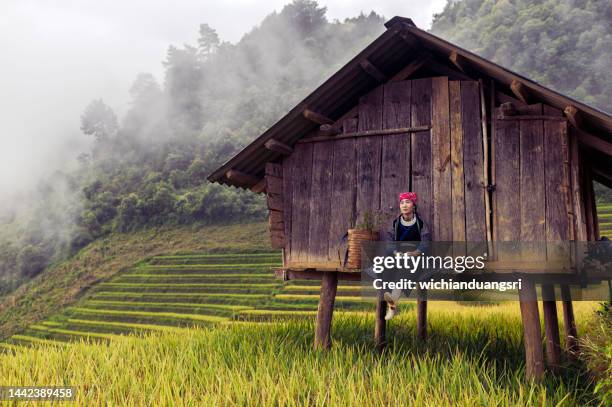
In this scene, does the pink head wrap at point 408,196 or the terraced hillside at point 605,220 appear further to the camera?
the terraced hillside at point 605,220

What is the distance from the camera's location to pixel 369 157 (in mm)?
7914

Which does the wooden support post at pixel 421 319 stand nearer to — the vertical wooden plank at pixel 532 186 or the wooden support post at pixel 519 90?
the vertical wooden plank at pixel 532 186

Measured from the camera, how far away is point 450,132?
7.34m

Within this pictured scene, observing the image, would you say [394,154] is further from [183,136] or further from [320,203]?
[183,136]

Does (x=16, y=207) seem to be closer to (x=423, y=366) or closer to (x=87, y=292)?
(x=87, y=292)

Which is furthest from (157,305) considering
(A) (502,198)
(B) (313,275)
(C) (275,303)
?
(A) (502,198)

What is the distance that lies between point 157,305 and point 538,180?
36257mm

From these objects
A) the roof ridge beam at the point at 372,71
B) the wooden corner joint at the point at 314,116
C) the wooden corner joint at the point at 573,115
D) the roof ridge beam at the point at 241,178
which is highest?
the roof ridge beam at the point at 372,71

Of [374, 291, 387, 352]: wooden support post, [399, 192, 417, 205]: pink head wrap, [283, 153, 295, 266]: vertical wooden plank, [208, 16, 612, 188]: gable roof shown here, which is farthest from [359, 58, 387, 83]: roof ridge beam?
[374, 291, 387, 352]: wooden support post

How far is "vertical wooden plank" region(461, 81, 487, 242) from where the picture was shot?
697 cm

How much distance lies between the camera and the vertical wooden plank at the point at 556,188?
6480 mm

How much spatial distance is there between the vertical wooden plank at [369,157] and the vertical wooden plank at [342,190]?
0.11 metres

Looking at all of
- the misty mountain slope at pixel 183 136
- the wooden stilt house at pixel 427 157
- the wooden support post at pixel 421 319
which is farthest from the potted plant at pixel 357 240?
the misty mountain slope at pixel 183 136

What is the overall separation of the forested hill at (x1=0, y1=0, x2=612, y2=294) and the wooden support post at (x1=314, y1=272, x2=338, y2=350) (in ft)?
191
